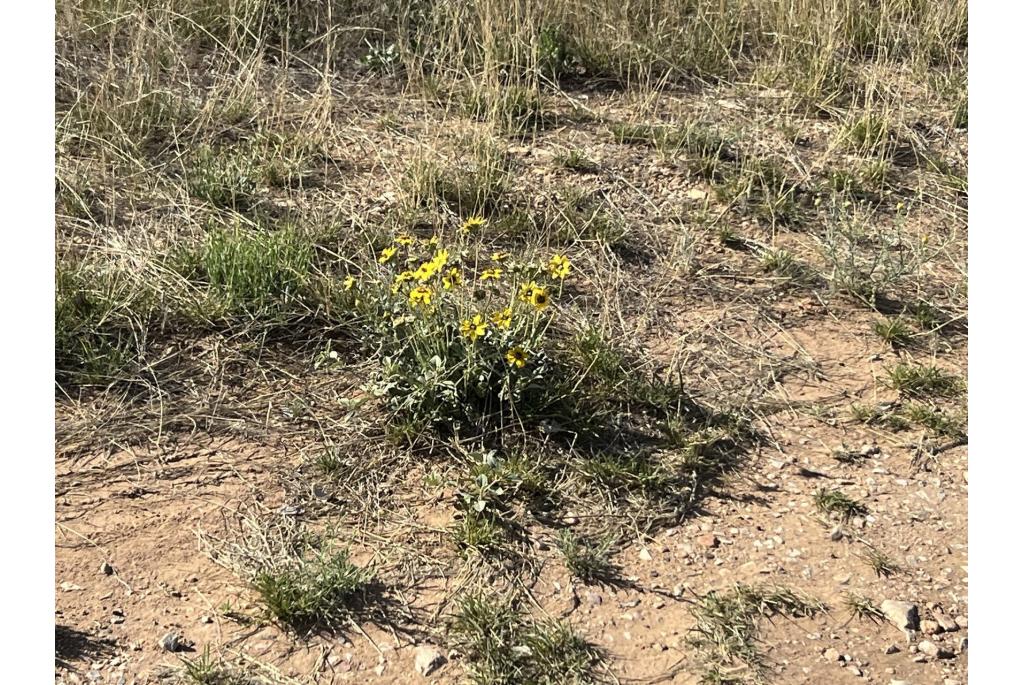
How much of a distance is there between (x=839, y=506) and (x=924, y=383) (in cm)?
76

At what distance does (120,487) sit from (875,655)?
2.27 m

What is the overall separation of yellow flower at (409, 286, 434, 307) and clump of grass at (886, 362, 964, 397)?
5.60 feet

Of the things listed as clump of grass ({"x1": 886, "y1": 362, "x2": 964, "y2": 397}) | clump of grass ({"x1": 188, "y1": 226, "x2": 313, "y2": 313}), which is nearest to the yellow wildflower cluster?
clump of grass ({"x1": 188, "y1": 226, "x2": 313, "y2": 313})

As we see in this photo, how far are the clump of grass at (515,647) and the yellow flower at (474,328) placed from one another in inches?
34.2

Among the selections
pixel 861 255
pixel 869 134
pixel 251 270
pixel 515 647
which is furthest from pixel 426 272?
pixel 869 134

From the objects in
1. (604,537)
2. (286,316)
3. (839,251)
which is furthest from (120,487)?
(839,251)

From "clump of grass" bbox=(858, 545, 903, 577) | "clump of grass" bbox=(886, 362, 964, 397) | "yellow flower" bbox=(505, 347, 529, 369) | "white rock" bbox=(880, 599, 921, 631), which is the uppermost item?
"yellow flower" bbox=(505, 347, 529, 369)

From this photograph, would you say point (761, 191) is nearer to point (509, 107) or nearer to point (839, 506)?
point (509, 107)

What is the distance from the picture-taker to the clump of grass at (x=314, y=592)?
2.79 m

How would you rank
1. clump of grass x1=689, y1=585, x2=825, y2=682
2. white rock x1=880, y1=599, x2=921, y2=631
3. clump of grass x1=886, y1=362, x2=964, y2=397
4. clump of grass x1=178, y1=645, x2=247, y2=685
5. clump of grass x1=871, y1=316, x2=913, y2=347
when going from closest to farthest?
clump of grass x1=178, y1=645, x2=247, y2=685
clump of grass x1=689, y1=585, x2=825, y2=682
white rock x1=880, y1=599, x2=921, y2=631
clump of grass x1=886, y1=362, x2=964, y2=397
clump of grass x1=871, y1=316, x2=913, y2=347

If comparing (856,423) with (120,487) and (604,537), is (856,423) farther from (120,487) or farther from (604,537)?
(120,487)

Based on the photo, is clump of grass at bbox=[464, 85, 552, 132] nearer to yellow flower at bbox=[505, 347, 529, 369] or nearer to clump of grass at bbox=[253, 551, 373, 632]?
yellow flower at bbox=[505, 347, 529, 369]

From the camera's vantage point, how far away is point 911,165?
Result: 16.2 ft

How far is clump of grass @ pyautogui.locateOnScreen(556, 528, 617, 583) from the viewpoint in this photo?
118 inches
